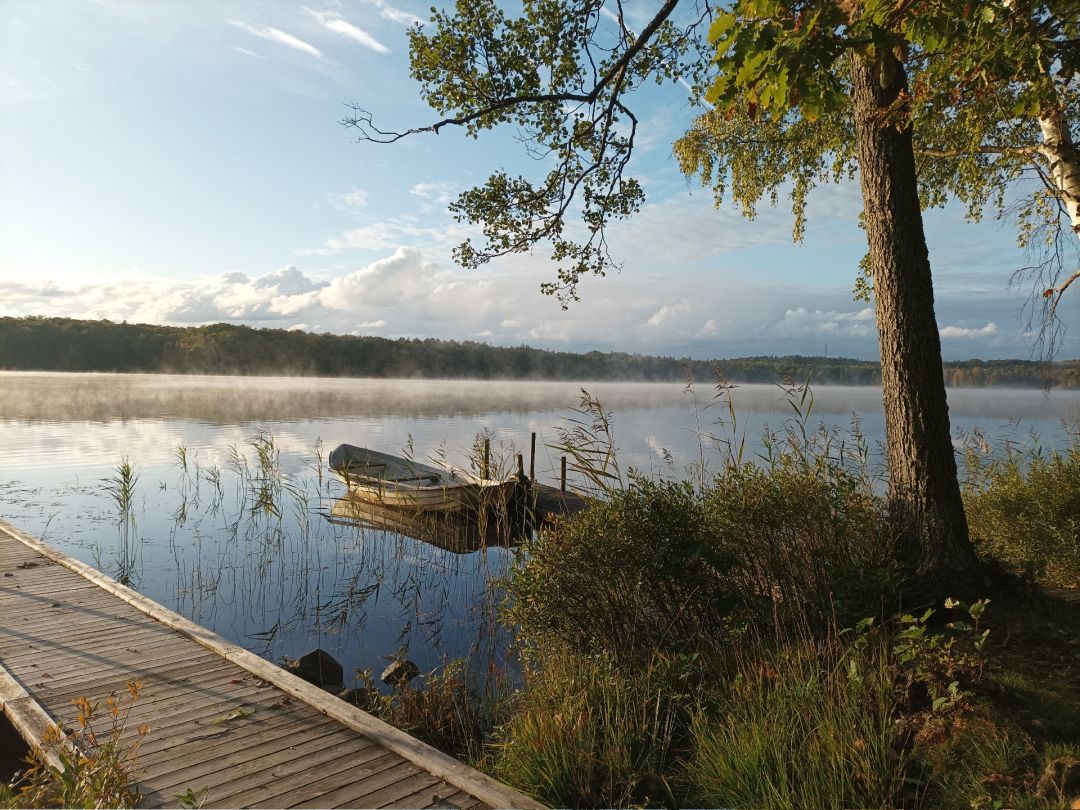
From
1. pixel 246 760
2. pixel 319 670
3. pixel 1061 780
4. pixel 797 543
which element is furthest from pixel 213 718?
pixel 1061 780

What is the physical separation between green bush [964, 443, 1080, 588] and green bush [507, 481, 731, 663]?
278 centimetres

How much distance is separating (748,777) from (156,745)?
3.36 meters

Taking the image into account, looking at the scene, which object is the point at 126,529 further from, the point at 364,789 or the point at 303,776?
the point at 364,789

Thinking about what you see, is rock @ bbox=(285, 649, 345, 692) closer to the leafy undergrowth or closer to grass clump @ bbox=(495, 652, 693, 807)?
the leafy undergrowth

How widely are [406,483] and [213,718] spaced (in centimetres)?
1151

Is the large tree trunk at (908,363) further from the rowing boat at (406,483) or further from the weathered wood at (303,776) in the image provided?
the rowing boat at (406,483)

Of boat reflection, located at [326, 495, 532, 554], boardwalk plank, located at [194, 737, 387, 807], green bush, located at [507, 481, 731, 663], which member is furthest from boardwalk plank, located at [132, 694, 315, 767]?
boat reflection, located at [326, 495, 532, 554]

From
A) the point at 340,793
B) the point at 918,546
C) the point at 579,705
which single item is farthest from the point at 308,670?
the point at 918,546

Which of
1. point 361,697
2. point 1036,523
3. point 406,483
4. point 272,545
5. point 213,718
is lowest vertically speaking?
point 272,545

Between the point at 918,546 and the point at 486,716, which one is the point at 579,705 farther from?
the point at 918,546

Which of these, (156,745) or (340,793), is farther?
(156,745)

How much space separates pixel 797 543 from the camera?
5469 millimetres

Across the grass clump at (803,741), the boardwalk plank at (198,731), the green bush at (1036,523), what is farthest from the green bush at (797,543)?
the boardwalk plank at (198,731)

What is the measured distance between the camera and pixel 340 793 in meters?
3.65
